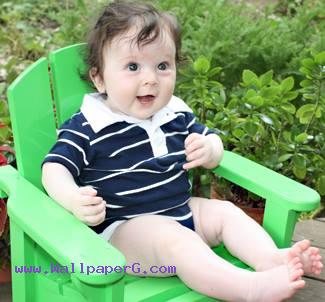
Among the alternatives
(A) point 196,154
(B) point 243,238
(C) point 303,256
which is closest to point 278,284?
(C) point 303,256

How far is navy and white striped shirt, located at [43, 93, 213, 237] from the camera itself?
181 centimetres

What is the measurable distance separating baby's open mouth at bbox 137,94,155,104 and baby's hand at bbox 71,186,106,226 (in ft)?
1.20

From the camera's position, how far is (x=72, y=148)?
1753 millimetres

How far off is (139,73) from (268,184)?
0.48 meters

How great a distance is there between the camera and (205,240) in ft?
6.27

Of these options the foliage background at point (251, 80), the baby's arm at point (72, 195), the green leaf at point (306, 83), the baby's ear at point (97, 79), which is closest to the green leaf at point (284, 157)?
the foliage background at point (251, 80)

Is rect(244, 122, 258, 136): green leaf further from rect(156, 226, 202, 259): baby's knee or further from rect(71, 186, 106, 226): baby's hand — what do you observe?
rect(71, 186, 106, 226): baby's hand

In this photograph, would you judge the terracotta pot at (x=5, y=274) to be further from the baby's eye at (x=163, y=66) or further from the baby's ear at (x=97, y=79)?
the baby's eye at (x=163, y=66)

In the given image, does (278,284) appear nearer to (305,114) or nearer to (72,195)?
(72,195)

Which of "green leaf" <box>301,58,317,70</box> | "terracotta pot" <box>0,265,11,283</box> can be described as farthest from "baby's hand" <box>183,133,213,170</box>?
"terracotta pot" <box>0,265,11,283</box>

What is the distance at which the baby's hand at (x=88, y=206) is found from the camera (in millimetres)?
1542

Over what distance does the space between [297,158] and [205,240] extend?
57 cm

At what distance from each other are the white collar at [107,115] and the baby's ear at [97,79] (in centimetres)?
3

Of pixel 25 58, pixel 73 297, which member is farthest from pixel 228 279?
pixel 25 58
